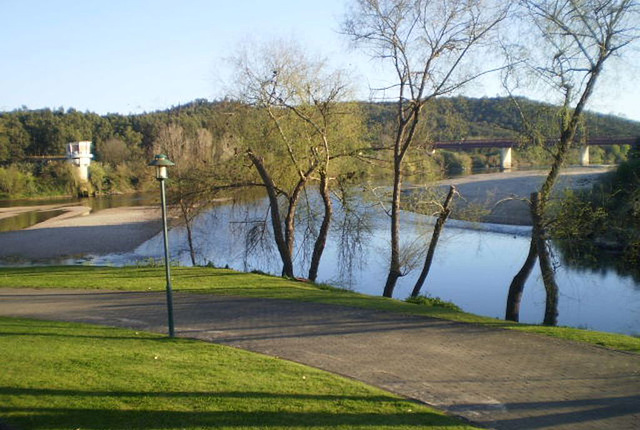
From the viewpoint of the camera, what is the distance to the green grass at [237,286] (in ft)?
33.7

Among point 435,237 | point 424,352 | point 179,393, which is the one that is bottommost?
point 424,352

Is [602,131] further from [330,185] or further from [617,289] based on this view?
[330,185]

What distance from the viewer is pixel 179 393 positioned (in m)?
6.26

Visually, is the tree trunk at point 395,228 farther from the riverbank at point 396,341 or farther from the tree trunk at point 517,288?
the tree trunk at point 517,288

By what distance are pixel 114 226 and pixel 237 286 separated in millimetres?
26989

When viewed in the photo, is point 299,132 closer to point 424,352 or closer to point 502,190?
point 424,352

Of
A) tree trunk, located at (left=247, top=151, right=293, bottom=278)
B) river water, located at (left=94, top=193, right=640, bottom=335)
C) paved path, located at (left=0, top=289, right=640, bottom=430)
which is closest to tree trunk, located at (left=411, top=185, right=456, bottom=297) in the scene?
river water, located at (left=94, top=193, right=640, bottom=335)

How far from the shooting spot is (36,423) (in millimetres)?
5367

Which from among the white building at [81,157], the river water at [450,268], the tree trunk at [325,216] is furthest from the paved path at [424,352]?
the white building at [81,157]

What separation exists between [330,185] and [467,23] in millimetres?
7020

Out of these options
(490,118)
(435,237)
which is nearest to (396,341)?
(435,237)

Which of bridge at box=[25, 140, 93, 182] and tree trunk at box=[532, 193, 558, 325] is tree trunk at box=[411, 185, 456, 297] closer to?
tree trunk at box=[532, 193, 558, 325]

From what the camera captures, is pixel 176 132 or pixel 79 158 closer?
pixel 176 132

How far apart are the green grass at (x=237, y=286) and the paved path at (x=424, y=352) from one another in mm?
584
